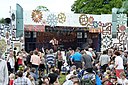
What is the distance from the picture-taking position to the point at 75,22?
98.4 ft

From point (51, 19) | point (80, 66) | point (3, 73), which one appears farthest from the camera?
point (51, 19)

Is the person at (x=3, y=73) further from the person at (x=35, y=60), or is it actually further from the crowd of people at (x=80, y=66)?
the person at (x=35, y=60)

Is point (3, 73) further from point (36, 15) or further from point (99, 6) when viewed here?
point (99, 6)

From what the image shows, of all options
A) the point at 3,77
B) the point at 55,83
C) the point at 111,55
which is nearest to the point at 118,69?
the point at 111,55

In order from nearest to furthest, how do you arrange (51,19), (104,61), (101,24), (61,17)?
(104,61)
(51,19)
(61,17)
(101,24)

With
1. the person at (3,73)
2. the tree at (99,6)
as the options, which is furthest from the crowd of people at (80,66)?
the tree at (99,6)

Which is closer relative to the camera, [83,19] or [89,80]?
[89,80]

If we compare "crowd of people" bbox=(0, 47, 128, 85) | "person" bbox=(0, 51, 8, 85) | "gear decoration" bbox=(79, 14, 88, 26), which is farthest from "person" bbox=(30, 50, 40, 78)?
"gear decoration" bbox=(79, 14, 88, 26)

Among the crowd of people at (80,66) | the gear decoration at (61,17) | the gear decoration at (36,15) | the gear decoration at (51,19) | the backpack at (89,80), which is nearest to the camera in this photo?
the backpack at (89,80)

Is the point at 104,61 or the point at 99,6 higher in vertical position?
the point at 99,6

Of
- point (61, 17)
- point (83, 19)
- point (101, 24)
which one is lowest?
point (101, 24)

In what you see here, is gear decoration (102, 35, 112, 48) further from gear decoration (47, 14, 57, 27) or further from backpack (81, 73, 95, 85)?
backpack (81, 73, 95, 85)

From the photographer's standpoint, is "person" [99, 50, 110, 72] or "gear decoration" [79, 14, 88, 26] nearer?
"person" [99, 50, 110, 72]

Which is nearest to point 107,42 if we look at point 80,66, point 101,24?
point 101,24
